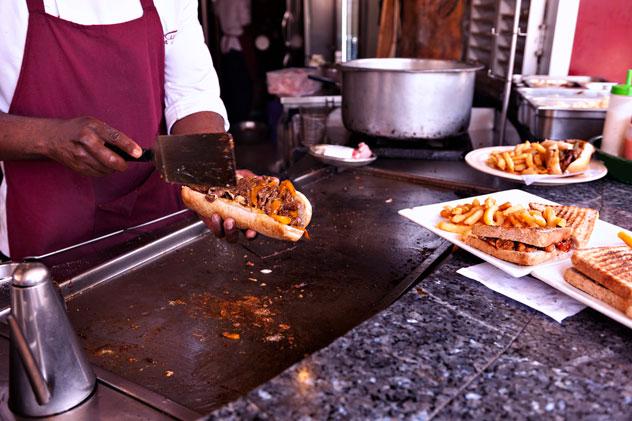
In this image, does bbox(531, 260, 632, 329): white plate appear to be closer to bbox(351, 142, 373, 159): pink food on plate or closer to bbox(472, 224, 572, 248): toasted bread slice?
bbox(472, 224, 572, 248): toasted bread slice

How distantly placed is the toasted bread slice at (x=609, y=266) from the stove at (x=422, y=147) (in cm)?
162

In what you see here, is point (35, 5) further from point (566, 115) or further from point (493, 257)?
point (566, 115)

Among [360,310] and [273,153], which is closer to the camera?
[360,310]

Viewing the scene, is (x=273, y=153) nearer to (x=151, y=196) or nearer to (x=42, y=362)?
(x=151, y=196)

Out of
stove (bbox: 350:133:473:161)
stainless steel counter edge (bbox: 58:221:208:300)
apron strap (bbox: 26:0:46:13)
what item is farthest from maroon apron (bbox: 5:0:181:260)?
stove (bbox: 350:133:473:161)

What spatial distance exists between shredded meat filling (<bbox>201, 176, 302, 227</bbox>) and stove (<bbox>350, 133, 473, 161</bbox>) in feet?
3.79

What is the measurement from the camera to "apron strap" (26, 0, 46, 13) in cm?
199

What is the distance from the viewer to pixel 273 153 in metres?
7.95

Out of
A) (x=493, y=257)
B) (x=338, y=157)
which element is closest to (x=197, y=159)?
(x=493, y=257)

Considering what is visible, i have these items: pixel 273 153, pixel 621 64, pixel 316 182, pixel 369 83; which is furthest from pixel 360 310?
pixel 273 153

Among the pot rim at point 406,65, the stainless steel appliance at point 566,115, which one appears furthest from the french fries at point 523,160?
the pot rim at point 406,65

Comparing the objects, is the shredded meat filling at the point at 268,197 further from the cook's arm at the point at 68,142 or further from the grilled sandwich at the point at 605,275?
the grilled sandwich at the point at 605,275

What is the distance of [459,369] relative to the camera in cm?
114

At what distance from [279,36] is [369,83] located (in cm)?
632
